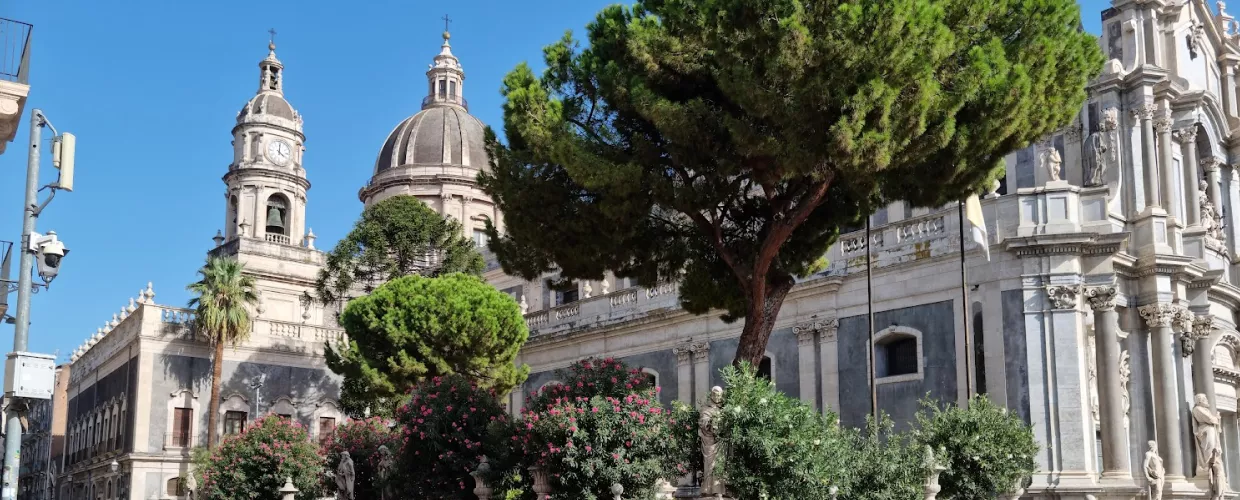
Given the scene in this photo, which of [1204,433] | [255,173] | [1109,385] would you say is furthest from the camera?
[255,173]

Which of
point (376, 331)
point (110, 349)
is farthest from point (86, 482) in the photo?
point (376, 331)

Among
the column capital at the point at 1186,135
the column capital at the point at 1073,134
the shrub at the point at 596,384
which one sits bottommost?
the shrub at the point at 596,384

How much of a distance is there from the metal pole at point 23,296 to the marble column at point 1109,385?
864 inches

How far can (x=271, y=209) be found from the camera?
5847cm

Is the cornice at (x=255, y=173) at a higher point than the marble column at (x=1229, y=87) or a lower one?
higher

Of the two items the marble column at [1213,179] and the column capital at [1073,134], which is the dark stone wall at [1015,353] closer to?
the column capital at [1073,134]

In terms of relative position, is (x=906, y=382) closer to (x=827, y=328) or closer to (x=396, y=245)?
(x=827, y=328)

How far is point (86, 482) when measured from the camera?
55.3m

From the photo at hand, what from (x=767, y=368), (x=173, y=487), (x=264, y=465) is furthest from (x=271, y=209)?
(x=767, y=368)

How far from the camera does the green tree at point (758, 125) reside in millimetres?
17609

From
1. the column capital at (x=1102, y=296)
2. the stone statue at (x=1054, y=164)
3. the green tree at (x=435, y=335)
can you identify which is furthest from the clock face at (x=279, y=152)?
the column capital at (x=1102, y=296)

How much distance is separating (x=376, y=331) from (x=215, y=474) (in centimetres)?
665

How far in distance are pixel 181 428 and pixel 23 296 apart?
124 ft

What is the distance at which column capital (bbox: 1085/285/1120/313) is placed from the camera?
27.6 m
